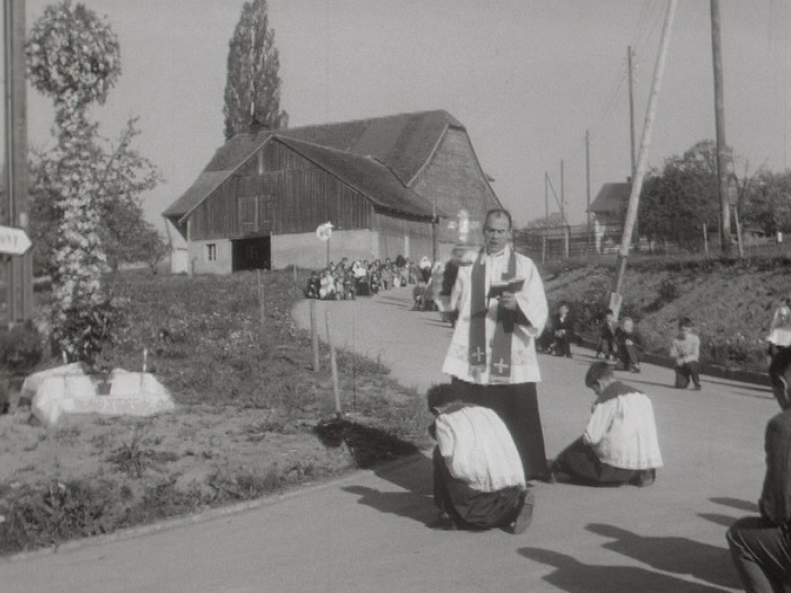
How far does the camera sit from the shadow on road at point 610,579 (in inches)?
239

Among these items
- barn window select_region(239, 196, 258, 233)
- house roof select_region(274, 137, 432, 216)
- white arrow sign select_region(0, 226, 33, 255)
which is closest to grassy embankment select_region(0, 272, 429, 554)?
white arrow sign select_region(0, 226, 33, 255)

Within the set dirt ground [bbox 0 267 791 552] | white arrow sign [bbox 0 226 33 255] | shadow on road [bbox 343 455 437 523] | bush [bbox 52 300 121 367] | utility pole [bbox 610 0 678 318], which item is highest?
utility pole [bbox 610 0 678 318]

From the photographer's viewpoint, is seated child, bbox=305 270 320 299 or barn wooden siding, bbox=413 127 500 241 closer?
seated child, bbox=305 270 320 299

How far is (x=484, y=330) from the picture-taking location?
28.9 feet

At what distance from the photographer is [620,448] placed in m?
9.03

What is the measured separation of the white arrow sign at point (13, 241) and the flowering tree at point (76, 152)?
29.6 feet

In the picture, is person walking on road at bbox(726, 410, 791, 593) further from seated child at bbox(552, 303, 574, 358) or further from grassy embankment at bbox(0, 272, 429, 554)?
seated child at bbox(552, 303, 574, 358)

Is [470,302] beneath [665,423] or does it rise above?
above

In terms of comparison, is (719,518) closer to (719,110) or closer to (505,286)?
(505,286)

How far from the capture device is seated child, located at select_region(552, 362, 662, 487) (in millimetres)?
9055

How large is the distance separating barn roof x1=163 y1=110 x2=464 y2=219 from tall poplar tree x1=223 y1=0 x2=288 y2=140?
1181 millimetres

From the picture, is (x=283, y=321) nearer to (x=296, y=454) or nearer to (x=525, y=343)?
(x=296, y=454)

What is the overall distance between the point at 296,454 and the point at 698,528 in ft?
14.5

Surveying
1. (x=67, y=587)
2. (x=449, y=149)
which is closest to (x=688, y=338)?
(x=67, y=587)
